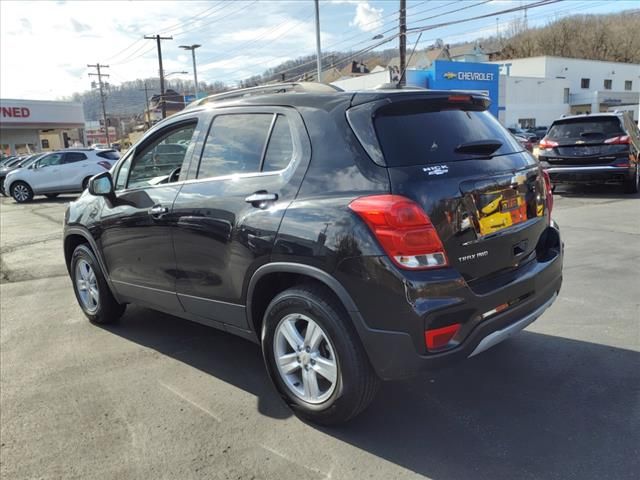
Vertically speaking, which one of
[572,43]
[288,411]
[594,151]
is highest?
[572,43]

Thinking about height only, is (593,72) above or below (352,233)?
above

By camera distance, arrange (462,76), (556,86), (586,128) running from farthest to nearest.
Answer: (556,86) → (462,76) → (586,128)

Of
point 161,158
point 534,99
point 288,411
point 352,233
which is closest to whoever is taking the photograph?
point 352,233

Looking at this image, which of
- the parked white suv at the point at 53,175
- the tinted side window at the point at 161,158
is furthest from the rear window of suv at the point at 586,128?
the parked white suv at the point at 53,175

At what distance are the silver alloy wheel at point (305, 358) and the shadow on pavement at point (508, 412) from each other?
0.25 meters

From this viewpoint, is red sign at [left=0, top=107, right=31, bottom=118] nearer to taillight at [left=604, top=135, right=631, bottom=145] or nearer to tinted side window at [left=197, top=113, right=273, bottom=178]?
taillight at [left=604, top=135, right=631, bottom=145]

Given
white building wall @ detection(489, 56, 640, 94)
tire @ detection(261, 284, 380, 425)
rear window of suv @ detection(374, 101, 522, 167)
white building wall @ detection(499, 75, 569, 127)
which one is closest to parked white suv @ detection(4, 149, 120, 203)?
tire @ detection(261, 284, 380, 425)

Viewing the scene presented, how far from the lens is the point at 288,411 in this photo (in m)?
3.25

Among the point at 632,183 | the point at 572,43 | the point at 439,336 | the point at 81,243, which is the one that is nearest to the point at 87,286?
the point at 81,243

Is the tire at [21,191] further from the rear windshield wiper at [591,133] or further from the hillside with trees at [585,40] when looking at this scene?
the hillside with trees at [585,40]

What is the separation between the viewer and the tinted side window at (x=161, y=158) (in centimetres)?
387

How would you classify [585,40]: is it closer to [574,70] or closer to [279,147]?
[574,70]

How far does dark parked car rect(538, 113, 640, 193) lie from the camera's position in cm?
1079

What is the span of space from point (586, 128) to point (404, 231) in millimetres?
10433
